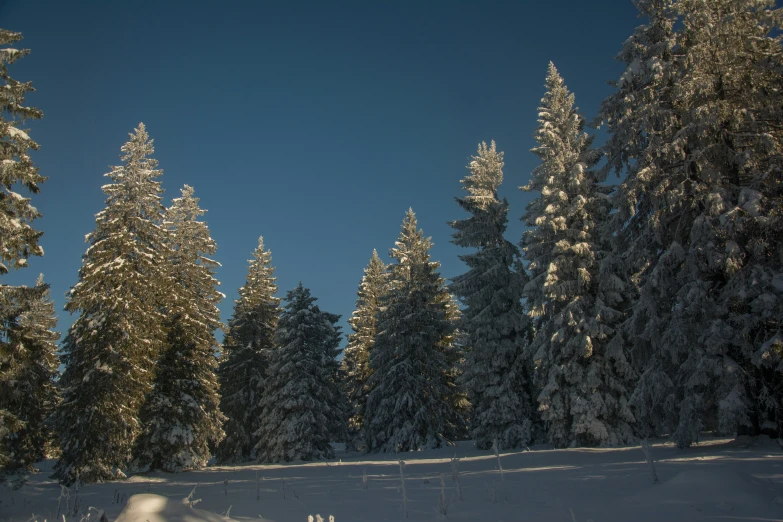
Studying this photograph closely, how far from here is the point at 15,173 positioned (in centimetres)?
1375

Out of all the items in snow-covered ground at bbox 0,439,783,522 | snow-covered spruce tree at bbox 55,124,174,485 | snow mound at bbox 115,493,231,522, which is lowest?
snow-covered ground at bbox 0,439,783,522

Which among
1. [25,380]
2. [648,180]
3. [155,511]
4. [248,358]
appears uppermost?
[648,180]

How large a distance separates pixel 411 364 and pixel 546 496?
2204 centimetres

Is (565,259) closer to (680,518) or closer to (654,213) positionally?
(654,213)

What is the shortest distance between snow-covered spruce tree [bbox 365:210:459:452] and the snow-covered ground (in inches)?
541

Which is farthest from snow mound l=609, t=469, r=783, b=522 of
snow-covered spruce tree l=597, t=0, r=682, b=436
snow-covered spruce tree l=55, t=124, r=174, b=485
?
snow-covered spruce tree l=55, t=124, r=174, b=485

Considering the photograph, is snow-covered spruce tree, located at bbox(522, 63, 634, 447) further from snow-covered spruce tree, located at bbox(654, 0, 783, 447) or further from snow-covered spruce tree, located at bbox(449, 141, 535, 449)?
snow-covered spruce tree, located at bbox(654, 0, 783, 447)

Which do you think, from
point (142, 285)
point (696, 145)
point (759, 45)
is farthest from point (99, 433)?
point (759, 45)

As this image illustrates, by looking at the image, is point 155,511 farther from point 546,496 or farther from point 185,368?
point 185,368

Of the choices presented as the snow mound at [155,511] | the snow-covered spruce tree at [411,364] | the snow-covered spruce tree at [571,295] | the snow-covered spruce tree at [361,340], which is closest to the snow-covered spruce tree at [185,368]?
the snow-covered spruce tree at [411,364]

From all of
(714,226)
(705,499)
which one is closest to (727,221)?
(714,226)

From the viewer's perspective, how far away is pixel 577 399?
63.6 ft

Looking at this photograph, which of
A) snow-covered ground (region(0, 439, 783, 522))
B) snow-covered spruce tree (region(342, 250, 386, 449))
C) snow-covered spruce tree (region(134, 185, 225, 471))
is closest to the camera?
snow-covered ground (region(0, 439, 783, 522))

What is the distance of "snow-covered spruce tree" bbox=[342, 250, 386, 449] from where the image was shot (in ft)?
126
